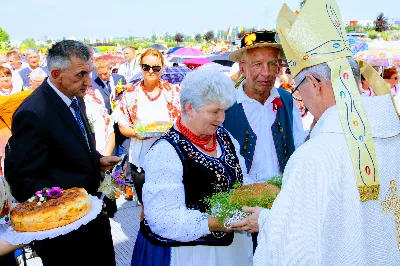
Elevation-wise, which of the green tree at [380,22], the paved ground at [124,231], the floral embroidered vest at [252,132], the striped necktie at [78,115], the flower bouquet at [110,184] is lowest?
the paved ground at [124,231]

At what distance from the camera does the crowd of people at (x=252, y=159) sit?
4.65 ft

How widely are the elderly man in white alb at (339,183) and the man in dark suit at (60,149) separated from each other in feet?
4.98

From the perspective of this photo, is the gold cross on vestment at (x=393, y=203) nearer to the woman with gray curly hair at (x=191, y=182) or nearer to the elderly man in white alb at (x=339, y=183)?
the elderly man in white alb at (x=339, y=183)

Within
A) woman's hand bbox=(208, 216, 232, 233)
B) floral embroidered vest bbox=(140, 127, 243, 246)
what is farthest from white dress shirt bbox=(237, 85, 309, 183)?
woman's hand bbox=(208, 216, 232, 233)

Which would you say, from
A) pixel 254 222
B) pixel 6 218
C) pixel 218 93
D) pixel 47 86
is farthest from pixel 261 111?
pixel 6 218

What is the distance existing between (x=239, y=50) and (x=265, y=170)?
1006 mm

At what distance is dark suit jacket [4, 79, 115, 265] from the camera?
2.36 metres

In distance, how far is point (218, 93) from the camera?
2154 millimetres

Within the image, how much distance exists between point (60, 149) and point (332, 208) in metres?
1.79

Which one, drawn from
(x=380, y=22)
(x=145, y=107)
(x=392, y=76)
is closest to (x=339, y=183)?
(x=145, y=107)

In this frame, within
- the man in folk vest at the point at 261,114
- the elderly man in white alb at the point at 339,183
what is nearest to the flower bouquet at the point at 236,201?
the elderly man in white alb at the point at 339,183

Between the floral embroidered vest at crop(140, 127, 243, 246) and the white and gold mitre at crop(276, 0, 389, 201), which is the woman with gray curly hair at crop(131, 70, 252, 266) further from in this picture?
the white and gold mitre at crop(276, 0, 389, 201)

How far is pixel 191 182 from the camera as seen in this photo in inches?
84.7

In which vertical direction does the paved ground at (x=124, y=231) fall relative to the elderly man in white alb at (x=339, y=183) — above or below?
below
